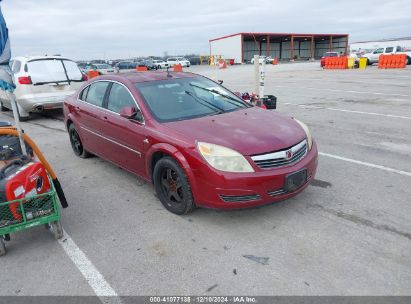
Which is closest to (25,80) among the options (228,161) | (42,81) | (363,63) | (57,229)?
(42,81)

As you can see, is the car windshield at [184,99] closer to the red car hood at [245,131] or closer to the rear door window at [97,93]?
the red car hood at [245,131]

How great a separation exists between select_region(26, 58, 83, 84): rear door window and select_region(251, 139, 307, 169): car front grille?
7.81 m

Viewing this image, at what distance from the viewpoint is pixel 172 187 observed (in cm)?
384

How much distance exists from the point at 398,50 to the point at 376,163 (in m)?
30.4

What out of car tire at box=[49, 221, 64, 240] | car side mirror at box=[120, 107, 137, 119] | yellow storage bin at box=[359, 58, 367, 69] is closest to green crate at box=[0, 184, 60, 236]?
car tire at box=[49, 221, 64, 240]

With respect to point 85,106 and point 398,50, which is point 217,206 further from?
point 398,50

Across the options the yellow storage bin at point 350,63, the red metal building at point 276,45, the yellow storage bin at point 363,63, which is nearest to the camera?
the yellow storage bin at point 363,63

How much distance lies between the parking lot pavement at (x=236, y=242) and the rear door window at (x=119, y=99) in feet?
3.52

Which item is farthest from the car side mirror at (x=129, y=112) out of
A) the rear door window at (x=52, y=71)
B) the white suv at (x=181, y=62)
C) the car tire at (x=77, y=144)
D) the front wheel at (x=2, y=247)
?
the white suv at (x=181, y=62)

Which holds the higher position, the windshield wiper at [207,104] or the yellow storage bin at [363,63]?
the windshield wiper at [207,104]

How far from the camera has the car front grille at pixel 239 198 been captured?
10.8 ft

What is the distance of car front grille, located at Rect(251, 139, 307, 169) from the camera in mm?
3332

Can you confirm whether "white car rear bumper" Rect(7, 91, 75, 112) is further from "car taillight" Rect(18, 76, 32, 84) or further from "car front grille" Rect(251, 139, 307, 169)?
"car front grille" Rect(251, 139, 307, 169)

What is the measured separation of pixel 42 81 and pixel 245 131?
750 cm
